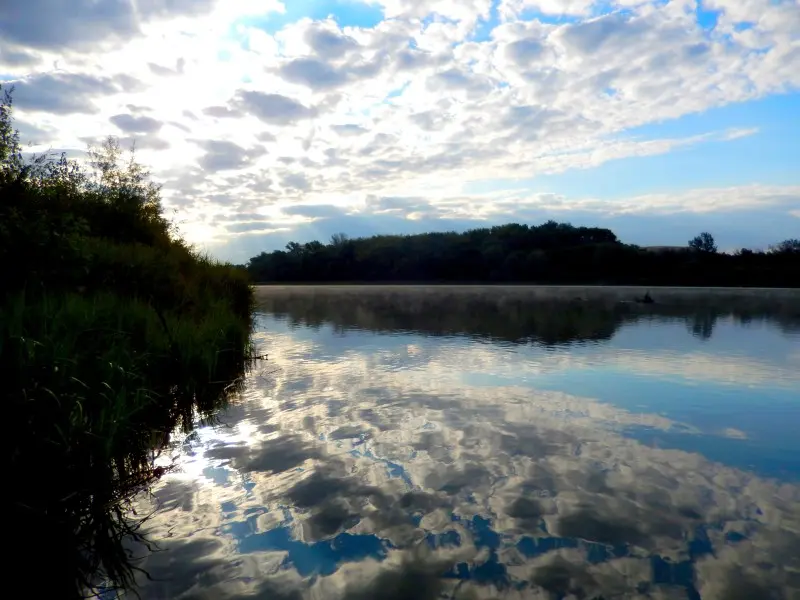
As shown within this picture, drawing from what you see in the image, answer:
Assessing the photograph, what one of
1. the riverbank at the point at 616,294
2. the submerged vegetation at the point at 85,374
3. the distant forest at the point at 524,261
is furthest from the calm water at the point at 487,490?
the distant forest at the point at 524,261

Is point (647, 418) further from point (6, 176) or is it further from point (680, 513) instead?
point (6, 176)

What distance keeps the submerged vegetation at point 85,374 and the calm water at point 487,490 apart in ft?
1.90

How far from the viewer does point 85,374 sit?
7434 millimetres

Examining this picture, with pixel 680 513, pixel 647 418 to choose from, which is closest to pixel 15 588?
pixel 680 513

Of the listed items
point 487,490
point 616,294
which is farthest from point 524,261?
point 487,490

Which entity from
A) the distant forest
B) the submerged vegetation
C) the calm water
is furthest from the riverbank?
the calm water

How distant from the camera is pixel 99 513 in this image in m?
5.71

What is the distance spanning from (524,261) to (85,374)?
343ft

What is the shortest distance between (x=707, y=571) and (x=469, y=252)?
111 m

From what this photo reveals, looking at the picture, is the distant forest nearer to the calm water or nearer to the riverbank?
the riverbank

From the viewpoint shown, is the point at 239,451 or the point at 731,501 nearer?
the point at 731,501

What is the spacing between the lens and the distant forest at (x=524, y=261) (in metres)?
98.4

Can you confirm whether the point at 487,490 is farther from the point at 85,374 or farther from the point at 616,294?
the point at 616,294

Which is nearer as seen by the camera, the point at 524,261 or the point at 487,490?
the point at 487,490
